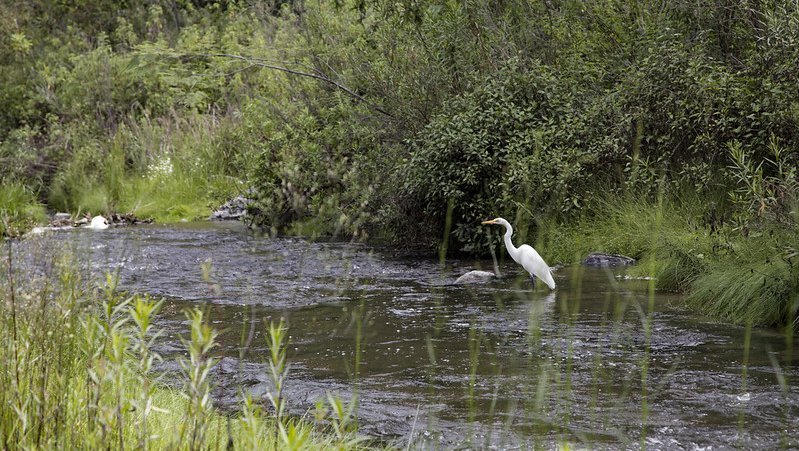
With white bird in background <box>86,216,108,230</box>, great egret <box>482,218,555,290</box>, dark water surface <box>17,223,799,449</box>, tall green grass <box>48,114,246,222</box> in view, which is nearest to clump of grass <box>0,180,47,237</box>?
tall green grass <box>48,114,246,222</box>

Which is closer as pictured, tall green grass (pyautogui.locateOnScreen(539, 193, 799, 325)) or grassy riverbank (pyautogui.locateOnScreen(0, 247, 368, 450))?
grassy riverbank (pyautogui.locateOnScreen(0, 247, 368, 450))

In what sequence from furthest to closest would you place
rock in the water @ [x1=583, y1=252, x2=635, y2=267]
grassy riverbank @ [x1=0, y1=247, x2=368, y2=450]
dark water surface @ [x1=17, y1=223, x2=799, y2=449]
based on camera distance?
rock in the water @ [x1=583, y1=252, x2=635, y2=267], dark water surface @ [x1=17, y1=223, x2=799, y2=449], grassy riverbank @ [x1=0, y1=247, x2=368, y2=450]

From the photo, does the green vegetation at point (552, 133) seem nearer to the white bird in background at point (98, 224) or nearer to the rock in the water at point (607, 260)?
the rock in the water at point (607, 260)

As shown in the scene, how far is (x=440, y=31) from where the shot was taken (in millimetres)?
10922

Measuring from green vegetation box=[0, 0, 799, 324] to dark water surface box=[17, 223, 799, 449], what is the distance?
71cm

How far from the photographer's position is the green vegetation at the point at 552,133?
802 cm

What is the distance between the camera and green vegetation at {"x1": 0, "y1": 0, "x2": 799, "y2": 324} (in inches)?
316

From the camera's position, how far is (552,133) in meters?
9.90

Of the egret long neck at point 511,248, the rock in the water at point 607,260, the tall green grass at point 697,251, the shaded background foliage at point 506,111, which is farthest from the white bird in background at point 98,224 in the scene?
the rock in the water at point 607,260

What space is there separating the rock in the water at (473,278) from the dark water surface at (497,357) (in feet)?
0.42

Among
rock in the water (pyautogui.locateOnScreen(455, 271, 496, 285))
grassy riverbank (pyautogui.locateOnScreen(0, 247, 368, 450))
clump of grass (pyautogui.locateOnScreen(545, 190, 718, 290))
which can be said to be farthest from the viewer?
rock in the water (pyautogui.locateOnScreen(455, 271, 496, 285))

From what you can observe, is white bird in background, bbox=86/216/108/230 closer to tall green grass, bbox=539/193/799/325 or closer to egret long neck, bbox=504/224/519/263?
tall green grass, bbox=539/193/799/325

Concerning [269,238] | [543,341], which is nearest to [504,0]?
[269,238]

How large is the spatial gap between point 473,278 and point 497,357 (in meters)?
3.11
